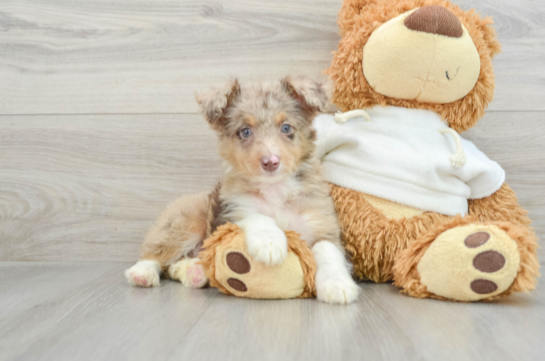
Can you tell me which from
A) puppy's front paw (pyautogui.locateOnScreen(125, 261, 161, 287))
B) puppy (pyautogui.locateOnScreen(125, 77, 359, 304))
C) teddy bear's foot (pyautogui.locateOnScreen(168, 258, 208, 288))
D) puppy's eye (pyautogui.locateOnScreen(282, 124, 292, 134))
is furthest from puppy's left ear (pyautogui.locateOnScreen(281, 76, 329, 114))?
puppy's front paw (pyautogui.locateOnScreen(125, 261, 161, 287))

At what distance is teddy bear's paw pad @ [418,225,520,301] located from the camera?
1.42 m

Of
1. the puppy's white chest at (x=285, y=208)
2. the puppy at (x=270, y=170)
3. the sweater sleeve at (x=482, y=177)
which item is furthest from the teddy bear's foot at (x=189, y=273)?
the sweater sleeve at (x=482, y=177)

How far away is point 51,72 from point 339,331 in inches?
87.7

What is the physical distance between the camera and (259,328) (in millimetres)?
1243

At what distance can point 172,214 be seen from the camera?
212 centimetres

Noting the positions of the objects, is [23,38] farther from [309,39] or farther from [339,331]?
[339,331]

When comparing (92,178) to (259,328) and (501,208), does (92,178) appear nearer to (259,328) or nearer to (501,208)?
(259,328)

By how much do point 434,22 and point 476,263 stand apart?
3.10ft

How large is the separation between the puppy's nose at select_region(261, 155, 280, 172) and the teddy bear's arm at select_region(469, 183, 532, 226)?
3.15 ft

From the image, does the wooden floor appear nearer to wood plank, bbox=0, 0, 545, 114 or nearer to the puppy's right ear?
wood plank, bbox=0, 0, 545, 114

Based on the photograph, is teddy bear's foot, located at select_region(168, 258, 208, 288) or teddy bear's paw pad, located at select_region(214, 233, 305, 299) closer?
teddy bear's paw pad, located at select_region(214, 233, 305, 299)

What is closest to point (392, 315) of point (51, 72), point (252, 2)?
point (252, 2)

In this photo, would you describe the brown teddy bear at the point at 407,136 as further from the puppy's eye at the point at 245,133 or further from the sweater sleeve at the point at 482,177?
the puppy's eye at the point at 245,133

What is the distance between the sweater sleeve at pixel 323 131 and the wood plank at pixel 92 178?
0.68m
